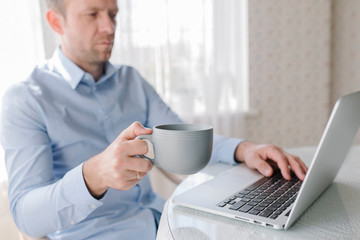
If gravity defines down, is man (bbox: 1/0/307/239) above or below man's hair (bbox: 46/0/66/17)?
below

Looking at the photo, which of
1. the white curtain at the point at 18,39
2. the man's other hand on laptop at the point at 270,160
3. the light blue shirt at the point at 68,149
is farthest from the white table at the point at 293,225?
the white curtain at the point at 18,39

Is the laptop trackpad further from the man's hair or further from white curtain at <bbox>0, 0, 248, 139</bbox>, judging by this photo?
white curtain at <bbox>0, 0, 248, 139</bbox>

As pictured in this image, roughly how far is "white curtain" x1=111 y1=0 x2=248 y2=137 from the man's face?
94cm

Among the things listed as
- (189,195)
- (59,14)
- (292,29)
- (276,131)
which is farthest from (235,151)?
(292,29)

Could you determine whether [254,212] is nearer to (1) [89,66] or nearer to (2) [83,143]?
(2) [83,143]

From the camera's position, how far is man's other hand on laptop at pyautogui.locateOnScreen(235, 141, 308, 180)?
869 mm

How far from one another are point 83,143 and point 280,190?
0.63m

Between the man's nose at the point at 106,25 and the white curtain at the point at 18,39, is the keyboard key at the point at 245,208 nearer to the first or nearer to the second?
the man's nose at the point at 106,25

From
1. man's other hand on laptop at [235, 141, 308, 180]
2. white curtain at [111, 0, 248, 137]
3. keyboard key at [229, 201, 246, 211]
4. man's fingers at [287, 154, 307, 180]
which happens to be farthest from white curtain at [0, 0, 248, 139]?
keyboard key at [229, 201, 246, 211]

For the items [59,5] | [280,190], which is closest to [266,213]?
[280,190]

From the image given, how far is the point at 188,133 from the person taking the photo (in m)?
0.58

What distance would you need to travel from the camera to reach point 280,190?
76cm

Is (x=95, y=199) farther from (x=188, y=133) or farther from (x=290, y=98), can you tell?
(x=290, y=98)

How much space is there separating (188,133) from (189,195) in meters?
0.21
